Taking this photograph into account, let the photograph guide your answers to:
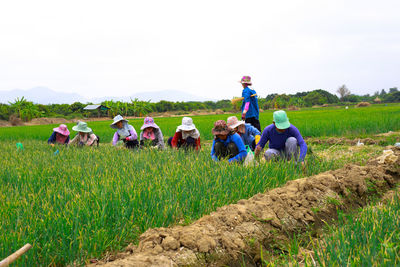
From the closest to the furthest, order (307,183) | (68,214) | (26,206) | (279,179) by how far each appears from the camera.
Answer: (68,214), (26,206), (307,183), (279,179)

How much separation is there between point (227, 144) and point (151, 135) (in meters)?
2.03

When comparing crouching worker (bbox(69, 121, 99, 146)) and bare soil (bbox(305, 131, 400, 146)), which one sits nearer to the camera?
crouching worker (bbox(69, 121, 99, 146))

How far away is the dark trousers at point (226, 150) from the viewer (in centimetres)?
458

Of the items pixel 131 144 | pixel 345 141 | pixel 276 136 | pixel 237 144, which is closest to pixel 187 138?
pixel 237 144

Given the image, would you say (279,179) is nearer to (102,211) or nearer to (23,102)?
(102,211)

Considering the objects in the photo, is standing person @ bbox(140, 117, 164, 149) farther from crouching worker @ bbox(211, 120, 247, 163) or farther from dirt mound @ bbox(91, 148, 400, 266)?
dirt mound @ bbox(91, 148, 400, 266)

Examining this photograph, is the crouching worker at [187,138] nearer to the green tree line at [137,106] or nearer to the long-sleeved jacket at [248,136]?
the long-sleeved jacket at [248,136]

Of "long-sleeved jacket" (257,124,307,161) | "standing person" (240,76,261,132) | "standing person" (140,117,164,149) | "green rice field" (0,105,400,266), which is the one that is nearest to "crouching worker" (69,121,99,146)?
"standing person" (140,117,164,149)

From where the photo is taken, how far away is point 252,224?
2.41m

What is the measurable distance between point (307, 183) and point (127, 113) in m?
50.2

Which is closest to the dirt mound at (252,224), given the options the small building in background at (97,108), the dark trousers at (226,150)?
the dark trousers at (226,150)

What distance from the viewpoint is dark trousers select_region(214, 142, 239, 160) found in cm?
458

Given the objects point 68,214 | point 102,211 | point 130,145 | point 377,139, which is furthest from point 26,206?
point 377,139

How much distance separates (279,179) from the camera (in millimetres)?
3605
